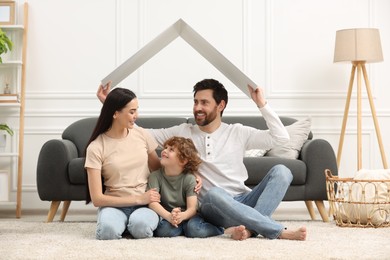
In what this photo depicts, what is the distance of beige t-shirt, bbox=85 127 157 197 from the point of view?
3342 millimetres

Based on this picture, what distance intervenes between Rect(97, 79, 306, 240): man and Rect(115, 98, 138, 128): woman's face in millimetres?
186

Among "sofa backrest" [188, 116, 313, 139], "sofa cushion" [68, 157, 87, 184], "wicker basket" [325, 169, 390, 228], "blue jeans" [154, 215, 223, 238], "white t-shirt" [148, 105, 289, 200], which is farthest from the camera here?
"sofa backrest" [188, 116, 313, 139]

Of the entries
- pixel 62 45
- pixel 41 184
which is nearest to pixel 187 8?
pixel 62 45

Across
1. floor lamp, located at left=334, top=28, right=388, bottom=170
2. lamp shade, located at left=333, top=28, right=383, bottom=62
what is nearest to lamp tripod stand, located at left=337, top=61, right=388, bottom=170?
floor lamp, located at left=334, top=28, right=388, bottom=170

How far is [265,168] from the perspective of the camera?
439 cm

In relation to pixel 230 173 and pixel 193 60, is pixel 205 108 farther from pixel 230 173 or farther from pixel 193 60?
pixel 193 60

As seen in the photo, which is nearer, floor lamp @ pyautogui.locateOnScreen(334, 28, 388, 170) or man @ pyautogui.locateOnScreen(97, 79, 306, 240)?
man @ pyautogui.locateOnScreen(97, 79, 306, 240)

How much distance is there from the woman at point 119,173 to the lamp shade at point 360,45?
236 centimetres

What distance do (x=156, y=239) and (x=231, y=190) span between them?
0.47 metres

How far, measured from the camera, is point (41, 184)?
4406 mm

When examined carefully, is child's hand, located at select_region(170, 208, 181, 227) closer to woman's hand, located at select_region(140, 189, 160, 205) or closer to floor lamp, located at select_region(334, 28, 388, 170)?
woman's hand, located at select_region(140, 189, 160, 205)

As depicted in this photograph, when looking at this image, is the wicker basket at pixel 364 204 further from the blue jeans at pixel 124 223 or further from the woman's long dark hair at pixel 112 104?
the woman's long dark hair at pixel 112 104

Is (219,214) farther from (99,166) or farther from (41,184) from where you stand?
(41,184)

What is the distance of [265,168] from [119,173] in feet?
4.32
